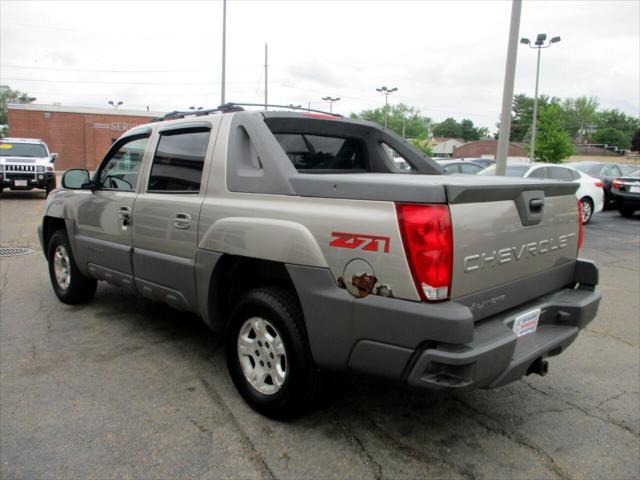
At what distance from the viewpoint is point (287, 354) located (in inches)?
112

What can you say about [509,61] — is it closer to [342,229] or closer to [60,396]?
[342,229]

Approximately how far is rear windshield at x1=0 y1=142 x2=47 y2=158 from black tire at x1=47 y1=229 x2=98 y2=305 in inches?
526

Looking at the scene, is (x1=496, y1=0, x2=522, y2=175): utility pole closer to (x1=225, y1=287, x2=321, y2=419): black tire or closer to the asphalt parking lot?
the asphalt parking lot

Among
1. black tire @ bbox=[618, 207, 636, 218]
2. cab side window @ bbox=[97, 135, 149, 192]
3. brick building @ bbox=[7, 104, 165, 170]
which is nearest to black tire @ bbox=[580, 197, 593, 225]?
black tire @ bbox=[618, 207, 636, 218]

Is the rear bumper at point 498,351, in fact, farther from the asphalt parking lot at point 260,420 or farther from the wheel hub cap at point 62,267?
the wheel hub cap at point 62,267

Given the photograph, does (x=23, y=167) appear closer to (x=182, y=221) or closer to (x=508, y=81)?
(x=508, y=81)

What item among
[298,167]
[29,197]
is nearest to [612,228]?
[298,167]

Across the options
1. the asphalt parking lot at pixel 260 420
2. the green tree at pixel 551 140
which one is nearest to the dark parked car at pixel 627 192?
the asphalt parking lot at pixel 260 420

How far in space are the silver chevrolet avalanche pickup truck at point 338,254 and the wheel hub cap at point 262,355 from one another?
10 mm

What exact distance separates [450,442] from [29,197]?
736 inches

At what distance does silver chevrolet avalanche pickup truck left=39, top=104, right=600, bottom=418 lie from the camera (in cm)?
237

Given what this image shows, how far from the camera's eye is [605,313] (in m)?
5.50

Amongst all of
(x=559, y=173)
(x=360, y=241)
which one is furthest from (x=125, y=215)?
(x=559, y=173)

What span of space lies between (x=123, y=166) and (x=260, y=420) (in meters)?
2.66
